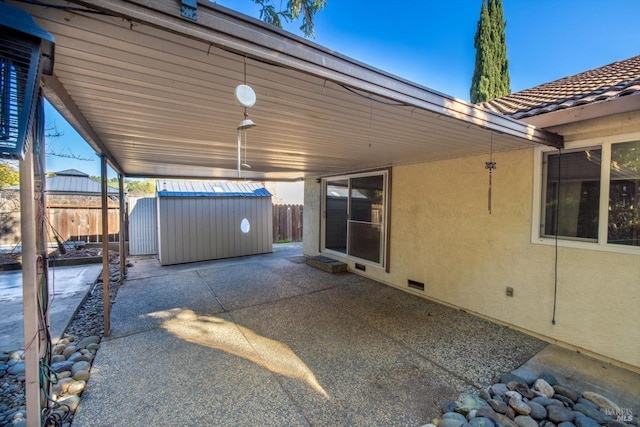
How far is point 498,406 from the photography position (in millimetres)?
2121

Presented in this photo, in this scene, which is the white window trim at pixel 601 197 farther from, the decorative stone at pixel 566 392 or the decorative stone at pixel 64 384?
the decorative stone at pixel 64 384

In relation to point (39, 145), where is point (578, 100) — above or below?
above

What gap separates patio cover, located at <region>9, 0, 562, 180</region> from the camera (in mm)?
1241

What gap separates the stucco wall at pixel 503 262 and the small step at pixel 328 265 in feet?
3.99

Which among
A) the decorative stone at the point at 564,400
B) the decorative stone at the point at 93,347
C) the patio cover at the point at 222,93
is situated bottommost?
the decorative stone at the point at 93,347

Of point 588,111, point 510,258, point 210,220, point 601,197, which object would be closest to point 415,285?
point 510,258

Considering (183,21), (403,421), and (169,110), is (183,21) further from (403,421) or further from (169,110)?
(403,421)

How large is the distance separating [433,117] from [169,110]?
2348 mm

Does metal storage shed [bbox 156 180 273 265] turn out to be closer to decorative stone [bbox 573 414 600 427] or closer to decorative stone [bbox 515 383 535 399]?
decorative stone [bbox 515 383 535 399]

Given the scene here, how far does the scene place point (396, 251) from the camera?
527 centimetres

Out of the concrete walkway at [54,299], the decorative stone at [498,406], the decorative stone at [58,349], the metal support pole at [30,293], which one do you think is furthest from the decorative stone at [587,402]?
the concrete walkway at [54,299]

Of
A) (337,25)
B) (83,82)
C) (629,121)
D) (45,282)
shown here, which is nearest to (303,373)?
(45,282)

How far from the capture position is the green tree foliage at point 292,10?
6295 mm

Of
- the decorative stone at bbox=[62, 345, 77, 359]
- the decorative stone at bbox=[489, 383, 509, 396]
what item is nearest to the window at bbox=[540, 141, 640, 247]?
the decorative stone at bbox=[489, 383, 509, 396]
